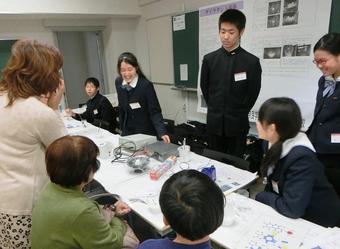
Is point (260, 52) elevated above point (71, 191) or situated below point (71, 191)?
above

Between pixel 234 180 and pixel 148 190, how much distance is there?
55cm

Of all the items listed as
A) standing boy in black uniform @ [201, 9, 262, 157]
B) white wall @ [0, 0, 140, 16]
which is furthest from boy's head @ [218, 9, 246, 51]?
white wall @ [0, 0, 140, 16]

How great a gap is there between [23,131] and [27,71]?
282 mm

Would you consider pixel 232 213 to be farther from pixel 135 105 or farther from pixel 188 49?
pixel 188 49

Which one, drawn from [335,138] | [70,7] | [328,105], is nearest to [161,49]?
[70,7]

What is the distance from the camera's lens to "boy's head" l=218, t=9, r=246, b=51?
2.20m

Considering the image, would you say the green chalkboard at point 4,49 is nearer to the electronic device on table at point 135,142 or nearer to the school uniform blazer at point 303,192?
the electronic device on table at point 135,142

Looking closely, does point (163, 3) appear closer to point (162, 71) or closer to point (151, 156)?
point (162, 71)

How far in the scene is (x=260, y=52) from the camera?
321 cm

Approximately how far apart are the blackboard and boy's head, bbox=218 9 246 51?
1767mm

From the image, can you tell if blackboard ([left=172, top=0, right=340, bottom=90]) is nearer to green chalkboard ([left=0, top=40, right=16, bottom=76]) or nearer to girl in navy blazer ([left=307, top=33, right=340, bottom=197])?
girl in navy blazer ([left=307, top=33, right=340, bottom=197])

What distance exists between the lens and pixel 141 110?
2.64 meters

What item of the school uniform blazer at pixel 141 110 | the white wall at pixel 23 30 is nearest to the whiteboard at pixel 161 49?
the white wall at pixel 23 30

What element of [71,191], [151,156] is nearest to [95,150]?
[71,191]
